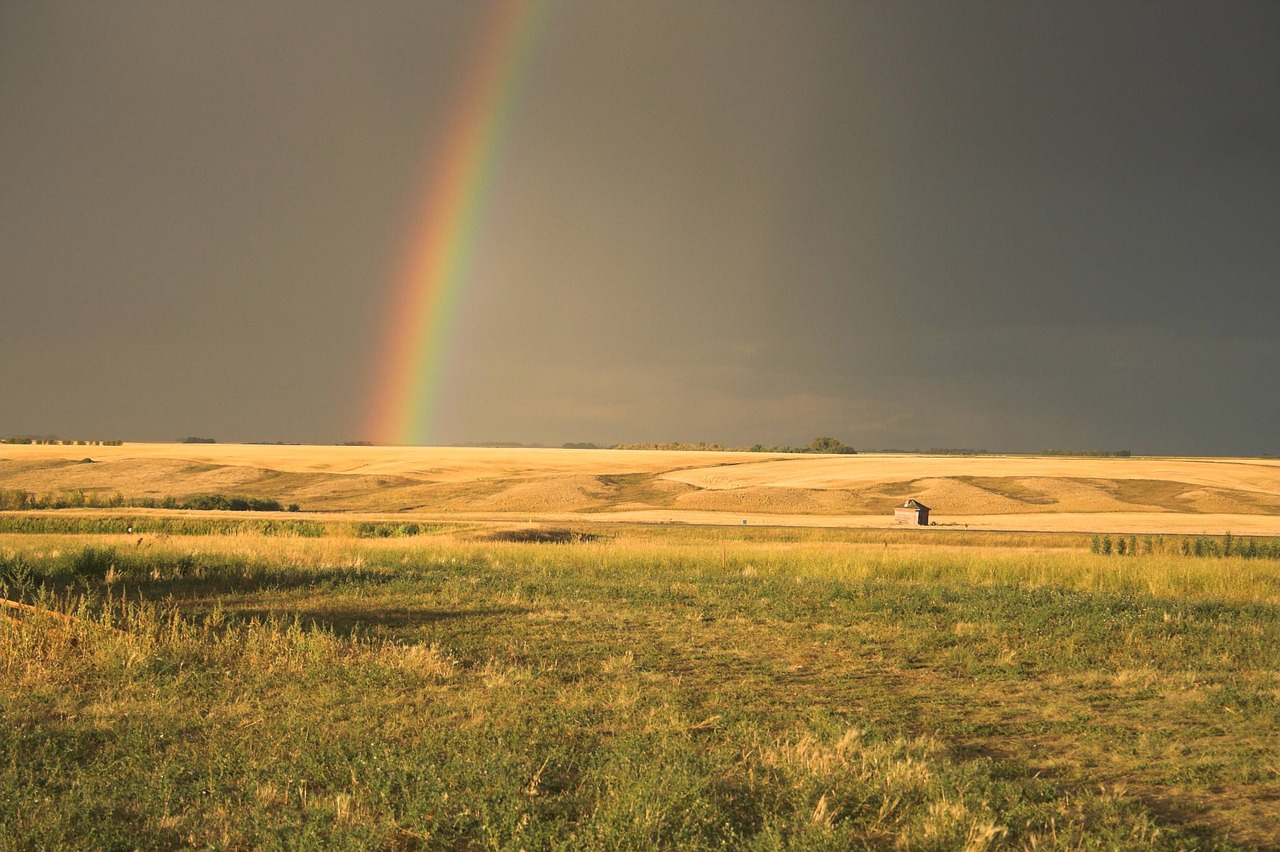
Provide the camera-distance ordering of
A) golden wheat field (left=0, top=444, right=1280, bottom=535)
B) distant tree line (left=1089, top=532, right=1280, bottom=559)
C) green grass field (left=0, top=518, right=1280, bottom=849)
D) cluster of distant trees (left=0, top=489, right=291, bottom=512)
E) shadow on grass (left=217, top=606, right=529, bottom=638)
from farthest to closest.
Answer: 1. golden wheat field (left=0, top=444, right=1280, bottom=535)
2. cluster of distant trees (left=0, top=489, right=291, bottom=512)
3. distant tree line (left=1089, top=532, right=1280, bottom=559)
4. shadow on grass (left=217, top=606, right=529, bottom=638)
5. green grass field (left=0, top=518, right=1280, bottom=849)

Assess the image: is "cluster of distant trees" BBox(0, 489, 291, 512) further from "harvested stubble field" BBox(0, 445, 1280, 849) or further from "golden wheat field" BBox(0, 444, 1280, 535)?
"harvested stubble field" BBox(0, 445, 1280, 849)

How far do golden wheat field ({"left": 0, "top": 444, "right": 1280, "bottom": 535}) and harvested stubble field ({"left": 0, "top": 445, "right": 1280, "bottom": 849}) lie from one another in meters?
36.0

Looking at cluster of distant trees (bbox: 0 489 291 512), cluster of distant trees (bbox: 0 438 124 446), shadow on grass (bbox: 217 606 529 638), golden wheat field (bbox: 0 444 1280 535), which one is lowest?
shadow on grass (bbox: 217 606 529 638)

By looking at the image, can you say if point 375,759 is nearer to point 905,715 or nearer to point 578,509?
point 905,715

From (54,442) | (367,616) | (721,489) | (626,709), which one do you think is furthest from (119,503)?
(54,442)

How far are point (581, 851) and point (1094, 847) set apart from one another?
357cm

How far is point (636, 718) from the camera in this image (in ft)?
30.6

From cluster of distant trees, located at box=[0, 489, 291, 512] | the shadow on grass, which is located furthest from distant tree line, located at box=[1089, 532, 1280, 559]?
cluster of distant trees, located at box=[0, 489, 291, 512]

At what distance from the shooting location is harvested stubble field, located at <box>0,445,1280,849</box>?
667 cm

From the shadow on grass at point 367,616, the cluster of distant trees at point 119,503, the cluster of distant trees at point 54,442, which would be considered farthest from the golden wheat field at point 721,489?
the cluster of distant trees at point 54,442

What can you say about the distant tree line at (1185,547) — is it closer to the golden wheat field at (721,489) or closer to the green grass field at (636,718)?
the golden wheat field at (721,489)

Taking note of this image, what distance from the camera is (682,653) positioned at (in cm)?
1290

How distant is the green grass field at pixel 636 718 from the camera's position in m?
6.64

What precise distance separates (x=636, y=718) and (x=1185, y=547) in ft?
115
